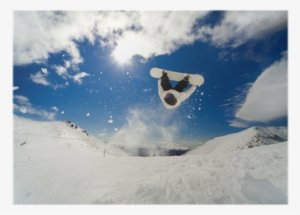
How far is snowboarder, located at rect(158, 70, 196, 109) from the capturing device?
3834 mm

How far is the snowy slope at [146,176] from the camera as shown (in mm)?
2814

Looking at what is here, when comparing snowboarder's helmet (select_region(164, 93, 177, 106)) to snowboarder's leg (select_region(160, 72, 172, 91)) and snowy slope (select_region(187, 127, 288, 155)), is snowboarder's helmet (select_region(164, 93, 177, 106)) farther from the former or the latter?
snowy slope (select_region(187, 127, 288, 155))

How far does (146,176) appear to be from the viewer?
3.27 metres

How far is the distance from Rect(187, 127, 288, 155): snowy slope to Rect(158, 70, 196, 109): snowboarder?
1600 mm

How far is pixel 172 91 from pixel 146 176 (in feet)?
6.16

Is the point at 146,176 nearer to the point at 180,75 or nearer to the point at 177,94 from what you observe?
the point at 177,94

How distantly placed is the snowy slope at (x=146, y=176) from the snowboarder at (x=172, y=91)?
1.32m

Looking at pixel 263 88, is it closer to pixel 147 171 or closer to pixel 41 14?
pixel 147 171

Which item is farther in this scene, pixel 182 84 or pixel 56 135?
pixel 56 135

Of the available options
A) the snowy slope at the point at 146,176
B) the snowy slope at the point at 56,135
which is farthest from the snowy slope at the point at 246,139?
the snowy slope at the point at 56,135

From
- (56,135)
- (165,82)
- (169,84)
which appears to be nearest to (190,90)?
(169,84)

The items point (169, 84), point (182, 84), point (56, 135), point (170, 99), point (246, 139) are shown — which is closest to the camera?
point (170, 99)

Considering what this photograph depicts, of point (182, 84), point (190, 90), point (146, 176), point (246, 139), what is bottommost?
point (146, 176)

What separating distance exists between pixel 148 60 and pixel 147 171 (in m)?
2.40
